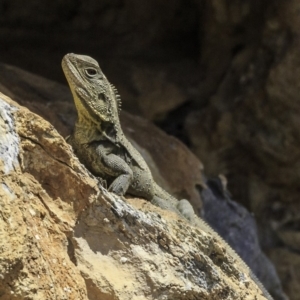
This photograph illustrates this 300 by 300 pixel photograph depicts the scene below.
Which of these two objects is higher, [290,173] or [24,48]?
[290,173]

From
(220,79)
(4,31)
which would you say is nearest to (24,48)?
(4,31)

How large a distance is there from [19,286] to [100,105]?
2184 millimetres

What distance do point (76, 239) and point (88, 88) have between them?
5.32ft

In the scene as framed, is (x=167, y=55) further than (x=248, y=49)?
Yes

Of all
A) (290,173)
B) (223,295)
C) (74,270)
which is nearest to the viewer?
(74,270)

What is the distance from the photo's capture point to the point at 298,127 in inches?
289

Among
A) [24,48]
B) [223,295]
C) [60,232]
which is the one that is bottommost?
[60,232]

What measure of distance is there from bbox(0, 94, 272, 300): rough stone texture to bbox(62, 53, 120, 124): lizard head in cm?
109

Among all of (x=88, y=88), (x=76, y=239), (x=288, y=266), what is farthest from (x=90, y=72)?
(x=288, y=266)

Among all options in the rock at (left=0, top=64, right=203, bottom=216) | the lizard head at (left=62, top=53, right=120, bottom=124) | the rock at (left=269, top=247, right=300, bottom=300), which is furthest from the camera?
the rock at (left=269, top=247, right=300, bottom=300)

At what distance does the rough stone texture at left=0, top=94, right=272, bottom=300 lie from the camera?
2531mm

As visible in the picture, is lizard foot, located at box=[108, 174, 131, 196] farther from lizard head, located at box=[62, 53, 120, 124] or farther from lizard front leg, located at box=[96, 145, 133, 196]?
lizard head, located at box=[62, 53, 120, 124]

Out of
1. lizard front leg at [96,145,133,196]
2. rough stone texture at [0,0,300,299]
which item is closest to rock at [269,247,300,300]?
rough stone texture at [0,0,300,299]

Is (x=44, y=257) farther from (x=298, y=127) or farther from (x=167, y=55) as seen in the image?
(x=167, y=55)
